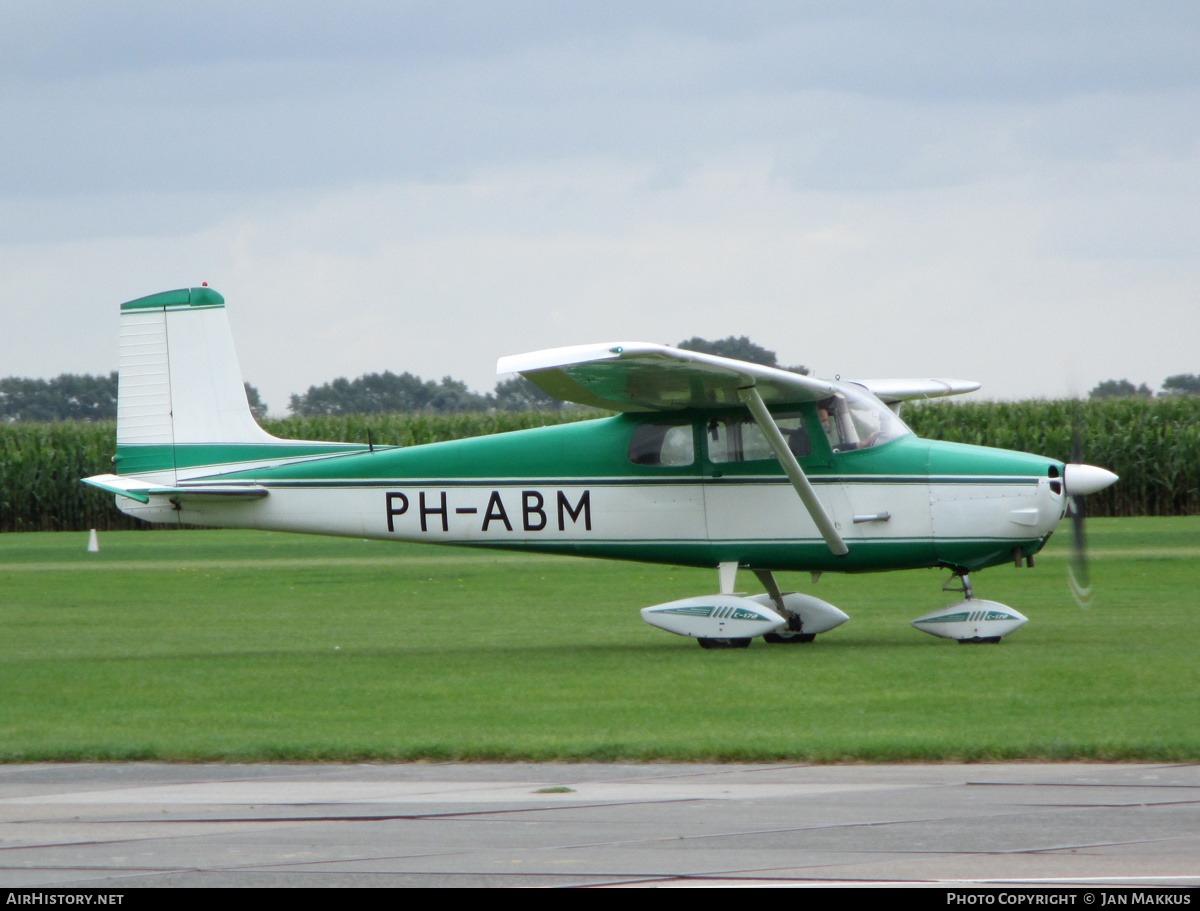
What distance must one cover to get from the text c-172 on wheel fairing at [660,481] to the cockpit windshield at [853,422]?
0.05 feet

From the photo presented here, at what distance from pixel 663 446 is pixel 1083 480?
3832 mm

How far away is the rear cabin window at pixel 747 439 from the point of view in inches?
545

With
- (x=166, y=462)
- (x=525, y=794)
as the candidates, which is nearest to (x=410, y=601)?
(x=166, y=462)

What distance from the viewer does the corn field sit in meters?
39.4

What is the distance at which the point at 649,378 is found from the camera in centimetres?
1288

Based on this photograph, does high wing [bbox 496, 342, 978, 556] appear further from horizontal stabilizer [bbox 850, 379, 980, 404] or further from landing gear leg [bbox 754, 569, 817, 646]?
horizontal stabilizer [bbox 850, 379, 980, 404]

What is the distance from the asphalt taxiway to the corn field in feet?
97.4

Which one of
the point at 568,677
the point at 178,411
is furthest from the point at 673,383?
the point at 178,411

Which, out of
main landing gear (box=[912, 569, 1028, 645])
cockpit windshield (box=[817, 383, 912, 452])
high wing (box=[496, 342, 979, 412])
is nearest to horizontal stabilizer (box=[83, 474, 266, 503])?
high wing (box=[496, 342, 979, 412])

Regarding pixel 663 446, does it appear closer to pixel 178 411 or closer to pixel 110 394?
pixel 178 411

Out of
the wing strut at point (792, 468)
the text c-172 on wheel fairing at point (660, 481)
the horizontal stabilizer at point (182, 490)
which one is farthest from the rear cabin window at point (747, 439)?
the horizontal stabilizer at point (182, 490)

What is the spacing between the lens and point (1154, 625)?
582 inches

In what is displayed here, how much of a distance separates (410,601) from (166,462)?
6.25 metres

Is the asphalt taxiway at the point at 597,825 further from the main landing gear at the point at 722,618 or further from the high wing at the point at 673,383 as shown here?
the main landing gear at the point at 722,618
